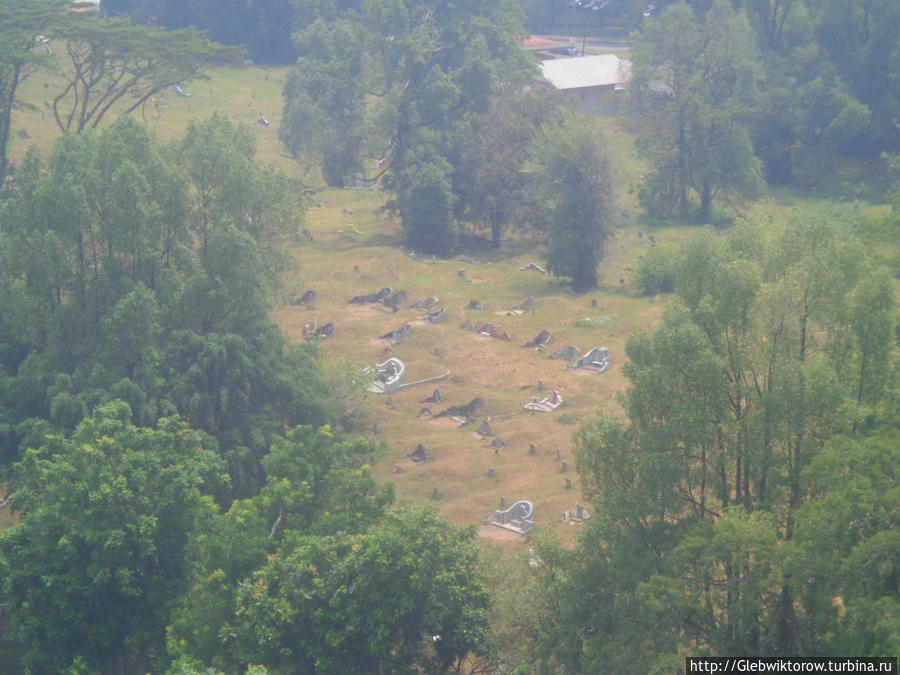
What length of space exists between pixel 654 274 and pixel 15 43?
82.4 feet

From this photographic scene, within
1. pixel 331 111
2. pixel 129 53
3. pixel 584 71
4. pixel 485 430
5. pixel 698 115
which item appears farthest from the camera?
pixel 584 71

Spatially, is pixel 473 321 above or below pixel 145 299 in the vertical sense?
below

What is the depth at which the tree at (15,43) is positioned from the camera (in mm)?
33156

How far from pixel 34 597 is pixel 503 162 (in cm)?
2764

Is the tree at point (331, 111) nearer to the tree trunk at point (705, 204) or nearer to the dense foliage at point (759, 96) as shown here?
the dense foliage at point (759, 96)

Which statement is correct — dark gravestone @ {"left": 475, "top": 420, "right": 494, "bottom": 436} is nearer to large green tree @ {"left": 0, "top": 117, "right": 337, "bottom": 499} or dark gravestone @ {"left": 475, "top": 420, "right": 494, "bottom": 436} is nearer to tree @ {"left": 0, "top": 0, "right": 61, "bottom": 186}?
large green tree @ {"left": 0, "top": 117, "right": 337, "bottom": 499}

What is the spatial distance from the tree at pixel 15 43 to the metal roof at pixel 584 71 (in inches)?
1100

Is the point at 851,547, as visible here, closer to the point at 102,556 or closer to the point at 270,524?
the point at 270,524

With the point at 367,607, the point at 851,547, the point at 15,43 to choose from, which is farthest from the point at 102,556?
the point at 15,43

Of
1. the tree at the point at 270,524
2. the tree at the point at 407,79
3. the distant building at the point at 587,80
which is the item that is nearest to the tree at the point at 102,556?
the tree at the point at 270,524

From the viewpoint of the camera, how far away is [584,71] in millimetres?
58125

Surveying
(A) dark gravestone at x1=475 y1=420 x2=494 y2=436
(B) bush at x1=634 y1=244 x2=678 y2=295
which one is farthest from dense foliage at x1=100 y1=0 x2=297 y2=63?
(A) dark gravestone at x1=475 y1=420 x2=494 y2=436

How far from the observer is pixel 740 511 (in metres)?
11.6

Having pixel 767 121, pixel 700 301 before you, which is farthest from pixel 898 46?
pixel 700 301
